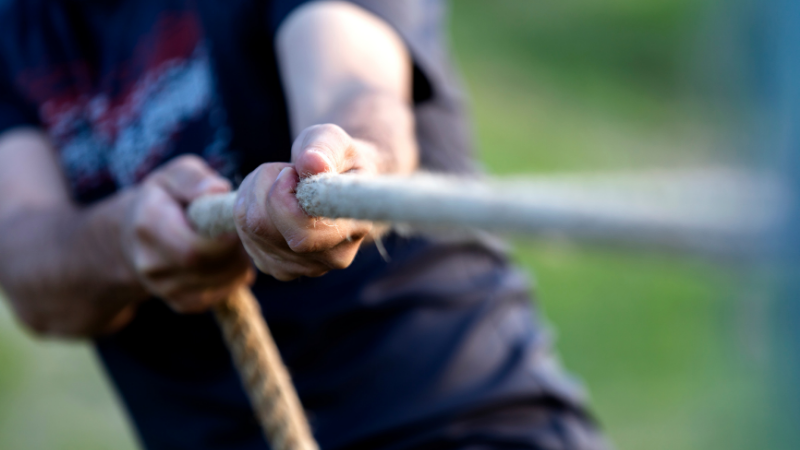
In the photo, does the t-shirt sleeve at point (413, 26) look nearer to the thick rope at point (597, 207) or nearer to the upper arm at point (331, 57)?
the upper arm at point (331, 57)

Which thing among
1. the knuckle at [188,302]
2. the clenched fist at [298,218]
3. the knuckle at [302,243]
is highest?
the knuckle at [188,302]

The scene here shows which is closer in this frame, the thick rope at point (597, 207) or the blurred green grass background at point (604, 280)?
the thick rope at point (597, 207)

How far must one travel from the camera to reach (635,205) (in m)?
0.21

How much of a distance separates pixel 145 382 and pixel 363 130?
41 centimetres

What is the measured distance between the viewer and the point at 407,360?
608 mm

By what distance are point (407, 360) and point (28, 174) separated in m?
0.41

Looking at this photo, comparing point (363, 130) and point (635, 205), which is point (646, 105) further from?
point (635, 205)

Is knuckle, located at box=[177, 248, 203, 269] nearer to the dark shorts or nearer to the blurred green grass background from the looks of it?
the dark shorts

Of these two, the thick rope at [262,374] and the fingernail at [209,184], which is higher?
the fingernail at [209,184]

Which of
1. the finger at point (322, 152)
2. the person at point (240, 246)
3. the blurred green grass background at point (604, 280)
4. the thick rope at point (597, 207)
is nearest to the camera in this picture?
the thick rope at point (597, 207)

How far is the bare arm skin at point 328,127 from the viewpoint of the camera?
1.05ft

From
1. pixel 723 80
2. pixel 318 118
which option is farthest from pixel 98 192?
pixel 723 80

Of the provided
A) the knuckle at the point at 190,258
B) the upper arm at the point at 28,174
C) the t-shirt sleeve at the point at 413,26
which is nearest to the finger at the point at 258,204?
the knuckle at the point at 190,258

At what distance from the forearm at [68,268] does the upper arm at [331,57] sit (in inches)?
5.8
